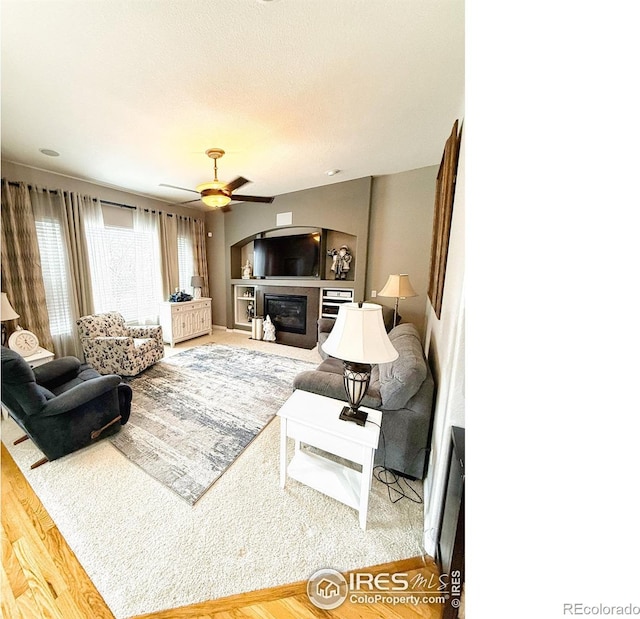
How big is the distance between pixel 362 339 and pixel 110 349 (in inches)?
130

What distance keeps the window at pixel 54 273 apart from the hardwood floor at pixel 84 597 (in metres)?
3.04

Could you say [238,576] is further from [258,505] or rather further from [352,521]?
[352,521]

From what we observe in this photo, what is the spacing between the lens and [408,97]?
1860 millimetres

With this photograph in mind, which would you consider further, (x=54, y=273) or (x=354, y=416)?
(x=54, y=273)

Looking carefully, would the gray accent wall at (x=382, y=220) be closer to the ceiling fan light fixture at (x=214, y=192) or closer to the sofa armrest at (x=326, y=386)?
the ceiling fan light fixture at (x=214, y=192)

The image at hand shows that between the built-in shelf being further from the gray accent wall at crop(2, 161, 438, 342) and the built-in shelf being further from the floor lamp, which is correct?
the floor lamp

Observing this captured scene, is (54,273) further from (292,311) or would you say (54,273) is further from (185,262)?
(292,311)

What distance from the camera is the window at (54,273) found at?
3.16m

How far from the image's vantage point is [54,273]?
3.27m

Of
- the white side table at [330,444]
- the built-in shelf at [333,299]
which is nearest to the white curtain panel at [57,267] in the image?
the built-in shelf at [333,299]

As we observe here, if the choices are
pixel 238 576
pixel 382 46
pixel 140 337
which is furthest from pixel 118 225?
pixel 238 576

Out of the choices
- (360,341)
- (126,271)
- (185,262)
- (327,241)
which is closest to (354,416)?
(360,341)

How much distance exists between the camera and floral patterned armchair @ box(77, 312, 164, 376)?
9.77 feet

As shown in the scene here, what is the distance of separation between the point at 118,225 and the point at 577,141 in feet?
17.1
